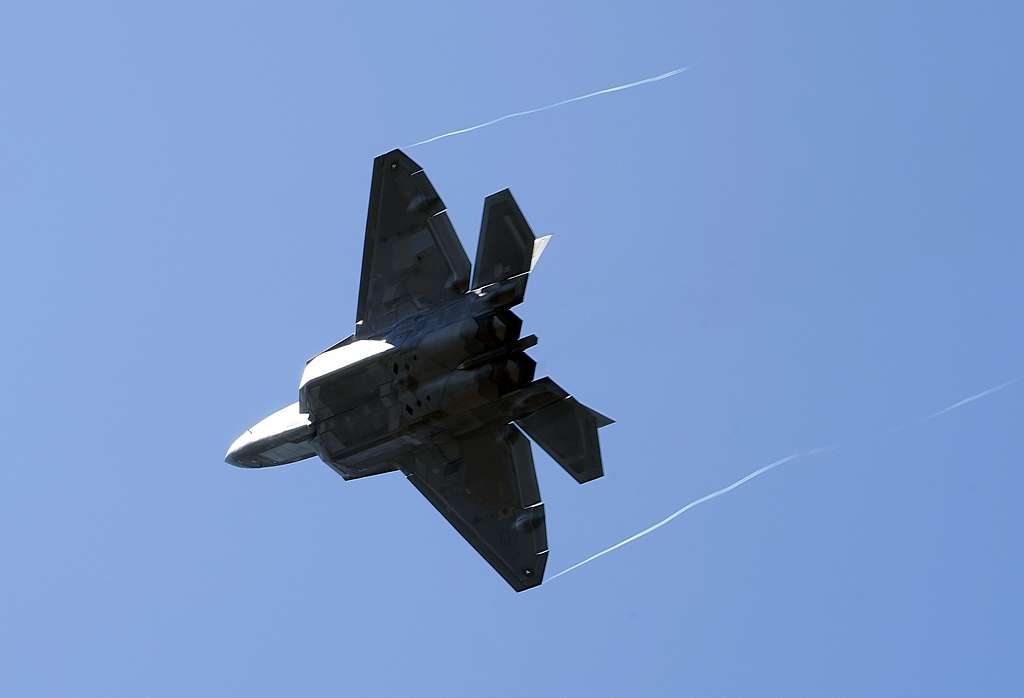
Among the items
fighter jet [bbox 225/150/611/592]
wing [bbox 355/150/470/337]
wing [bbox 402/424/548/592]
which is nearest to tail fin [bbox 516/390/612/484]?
fighter jet [bbox 225/150/611/592]

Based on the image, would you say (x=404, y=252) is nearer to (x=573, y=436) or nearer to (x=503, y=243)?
(x=503, y=243)

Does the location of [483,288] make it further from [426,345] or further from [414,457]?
[414,457]

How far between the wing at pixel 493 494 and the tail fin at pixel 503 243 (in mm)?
3206

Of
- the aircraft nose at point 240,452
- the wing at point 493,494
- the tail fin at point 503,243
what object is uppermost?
the tail fin at point 503,243

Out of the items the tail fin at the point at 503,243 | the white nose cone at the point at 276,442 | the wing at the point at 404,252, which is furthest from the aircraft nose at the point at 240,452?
the tail fin at the point at 503,243

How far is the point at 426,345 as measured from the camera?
99.0 feet

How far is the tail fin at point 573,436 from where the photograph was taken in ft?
98.9

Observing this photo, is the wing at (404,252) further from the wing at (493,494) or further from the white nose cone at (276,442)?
the wing at (493,494)

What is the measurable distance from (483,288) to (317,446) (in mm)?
4655

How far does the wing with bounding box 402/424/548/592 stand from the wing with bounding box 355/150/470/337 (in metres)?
2.67

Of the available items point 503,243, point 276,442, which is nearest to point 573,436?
point 503,243

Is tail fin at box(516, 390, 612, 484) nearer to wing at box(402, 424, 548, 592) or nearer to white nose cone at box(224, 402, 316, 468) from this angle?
wing at box(402, 424, 548, 592)

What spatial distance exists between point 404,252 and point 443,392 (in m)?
3.64

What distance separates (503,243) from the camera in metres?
30.0
